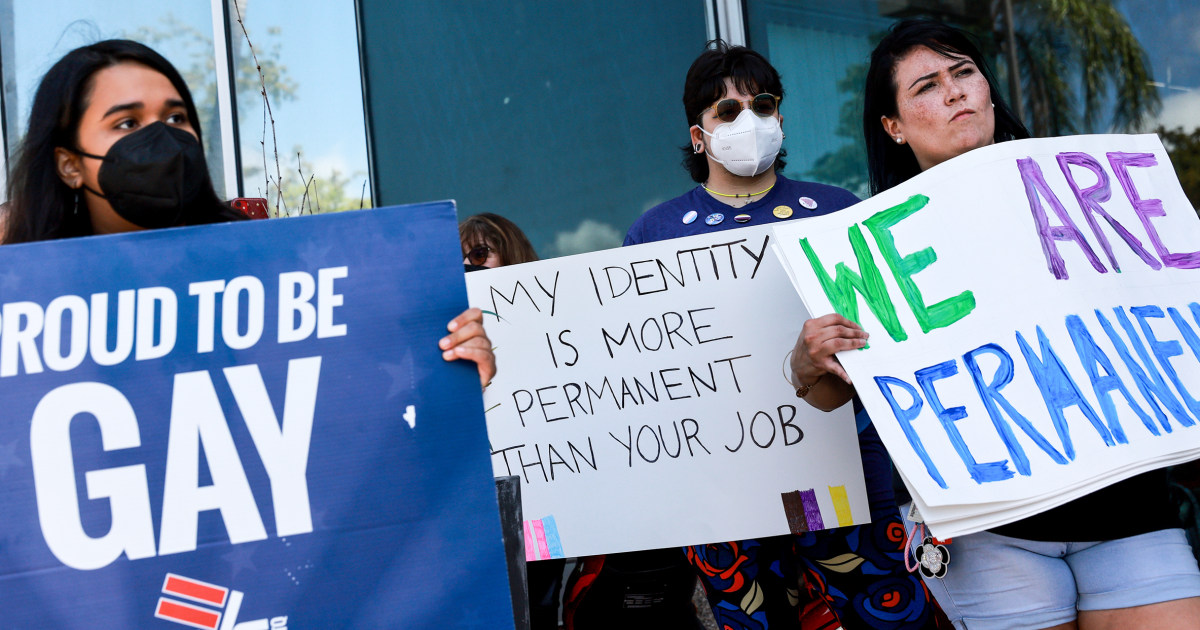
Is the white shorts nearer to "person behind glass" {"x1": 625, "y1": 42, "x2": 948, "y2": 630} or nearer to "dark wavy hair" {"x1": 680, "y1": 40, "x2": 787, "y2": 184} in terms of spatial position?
"person behind glass" {"x1": 625, "y1": 42, "x2": 948, "y2": 630}

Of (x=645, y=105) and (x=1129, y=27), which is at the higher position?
(x=645, y=105)

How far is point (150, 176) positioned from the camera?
174 centimetres

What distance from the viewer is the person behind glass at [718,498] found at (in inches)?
91.1

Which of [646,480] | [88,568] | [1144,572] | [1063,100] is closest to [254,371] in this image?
[88,568]

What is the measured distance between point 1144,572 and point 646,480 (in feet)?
3.85

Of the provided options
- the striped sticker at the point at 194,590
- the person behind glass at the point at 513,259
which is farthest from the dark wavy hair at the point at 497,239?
the striped sticker at the point at 194,590

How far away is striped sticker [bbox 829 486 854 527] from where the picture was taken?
2.34m

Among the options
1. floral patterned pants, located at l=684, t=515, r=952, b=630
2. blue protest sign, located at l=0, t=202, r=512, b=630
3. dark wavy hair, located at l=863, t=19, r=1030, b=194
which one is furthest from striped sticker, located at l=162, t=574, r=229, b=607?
dark wavy hair, located at l=863, t=19, r=1030, b=194

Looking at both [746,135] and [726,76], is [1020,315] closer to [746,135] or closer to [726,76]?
[746,135]

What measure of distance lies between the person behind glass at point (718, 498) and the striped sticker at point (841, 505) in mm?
41

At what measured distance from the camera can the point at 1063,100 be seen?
12.6 ft

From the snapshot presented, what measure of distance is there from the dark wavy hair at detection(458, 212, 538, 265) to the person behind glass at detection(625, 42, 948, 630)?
2.20 ft

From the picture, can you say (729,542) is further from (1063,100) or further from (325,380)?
(1063,100)

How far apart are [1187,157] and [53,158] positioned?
3.40 meters
